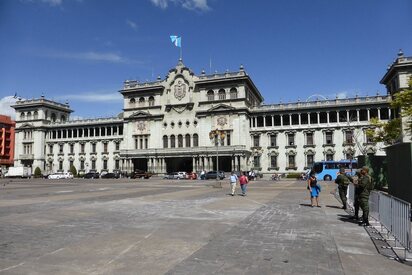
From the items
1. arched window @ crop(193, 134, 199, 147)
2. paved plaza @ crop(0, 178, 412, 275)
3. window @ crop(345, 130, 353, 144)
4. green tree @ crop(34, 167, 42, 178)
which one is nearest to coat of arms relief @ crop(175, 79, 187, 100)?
arched window @ crop(193, 134, 199, 147)

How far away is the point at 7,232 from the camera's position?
11.2 meters

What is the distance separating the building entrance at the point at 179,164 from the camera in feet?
266

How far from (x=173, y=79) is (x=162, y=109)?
280 inches

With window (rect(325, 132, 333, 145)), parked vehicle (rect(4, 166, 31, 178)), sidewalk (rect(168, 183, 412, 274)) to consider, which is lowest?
sidewalk (rect(168, 183, 412, 274))

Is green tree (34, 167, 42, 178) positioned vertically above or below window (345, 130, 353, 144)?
below

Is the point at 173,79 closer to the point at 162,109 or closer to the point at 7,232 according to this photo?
the point at 162,109

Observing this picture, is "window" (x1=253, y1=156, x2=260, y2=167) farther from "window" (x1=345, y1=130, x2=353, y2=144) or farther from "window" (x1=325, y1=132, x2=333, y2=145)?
"window" (x1=345, y1=130, x2=353, y2=144)

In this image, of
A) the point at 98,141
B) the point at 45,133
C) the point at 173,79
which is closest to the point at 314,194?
the point at 173,79

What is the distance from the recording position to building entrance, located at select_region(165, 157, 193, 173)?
8106cm


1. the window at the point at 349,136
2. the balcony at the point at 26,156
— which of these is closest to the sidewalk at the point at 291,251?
the window at the point at 349,136

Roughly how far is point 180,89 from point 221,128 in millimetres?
13084

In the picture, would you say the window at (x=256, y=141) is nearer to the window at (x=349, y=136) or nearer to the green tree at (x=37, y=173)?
the window at (x=349, y=136)

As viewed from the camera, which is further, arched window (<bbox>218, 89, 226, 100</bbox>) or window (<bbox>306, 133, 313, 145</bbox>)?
arched window (<bbox>218, 89, 226, 100</bbox>)

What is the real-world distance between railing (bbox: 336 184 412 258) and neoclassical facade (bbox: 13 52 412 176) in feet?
189
